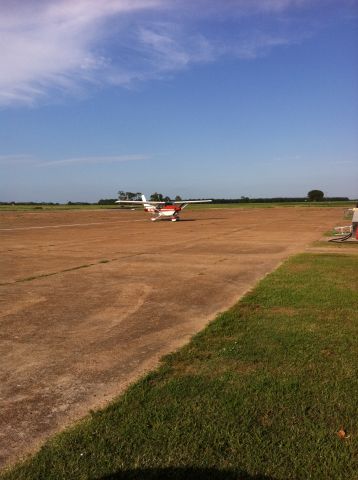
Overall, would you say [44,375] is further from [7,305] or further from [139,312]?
[7,305]

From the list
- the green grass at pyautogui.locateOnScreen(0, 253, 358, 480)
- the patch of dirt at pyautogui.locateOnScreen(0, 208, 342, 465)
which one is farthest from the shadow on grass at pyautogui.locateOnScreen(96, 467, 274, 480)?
the patch of dirt at pyautogui.locateOnScreen(0, 208, 342, 465)

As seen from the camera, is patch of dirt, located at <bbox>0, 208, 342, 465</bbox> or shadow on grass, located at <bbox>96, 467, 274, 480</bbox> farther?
patch of dirt, located at <bbox>0, 208, 342, 465</bbox>

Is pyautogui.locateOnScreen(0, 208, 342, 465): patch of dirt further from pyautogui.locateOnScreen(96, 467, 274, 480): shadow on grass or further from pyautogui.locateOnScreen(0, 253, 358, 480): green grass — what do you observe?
pyautogui.locateOnScreen(96, 467, 274, 480): shadow on grass

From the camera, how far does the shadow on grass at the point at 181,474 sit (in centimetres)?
289

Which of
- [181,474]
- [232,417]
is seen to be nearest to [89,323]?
[232,417]

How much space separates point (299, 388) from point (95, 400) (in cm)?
193

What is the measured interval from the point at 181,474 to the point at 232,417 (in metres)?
0.84

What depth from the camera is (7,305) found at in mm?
7953

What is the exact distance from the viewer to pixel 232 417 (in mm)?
3643

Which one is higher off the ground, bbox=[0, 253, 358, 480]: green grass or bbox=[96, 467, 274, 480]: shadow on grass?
bbox=[0, 253, 358, 480]: green grass

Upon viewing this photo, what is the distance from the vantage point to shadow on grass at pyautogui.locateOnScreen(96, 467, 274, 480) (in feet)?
9.47

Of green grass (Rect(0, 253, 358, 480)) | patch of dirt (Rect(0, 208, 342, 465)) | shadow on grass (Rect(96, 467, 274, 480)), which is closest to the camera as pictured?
shadow on grass (Rect(96, 467, 274, 480))

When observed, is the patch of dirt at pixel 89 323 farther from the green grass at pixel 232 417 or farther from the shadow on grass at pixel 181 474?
the shadow on grass at pixel 181 474

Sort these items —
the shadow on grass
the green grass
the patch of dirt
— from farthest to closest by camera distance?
the patch of dirt, the green grass, the shadow on grass
